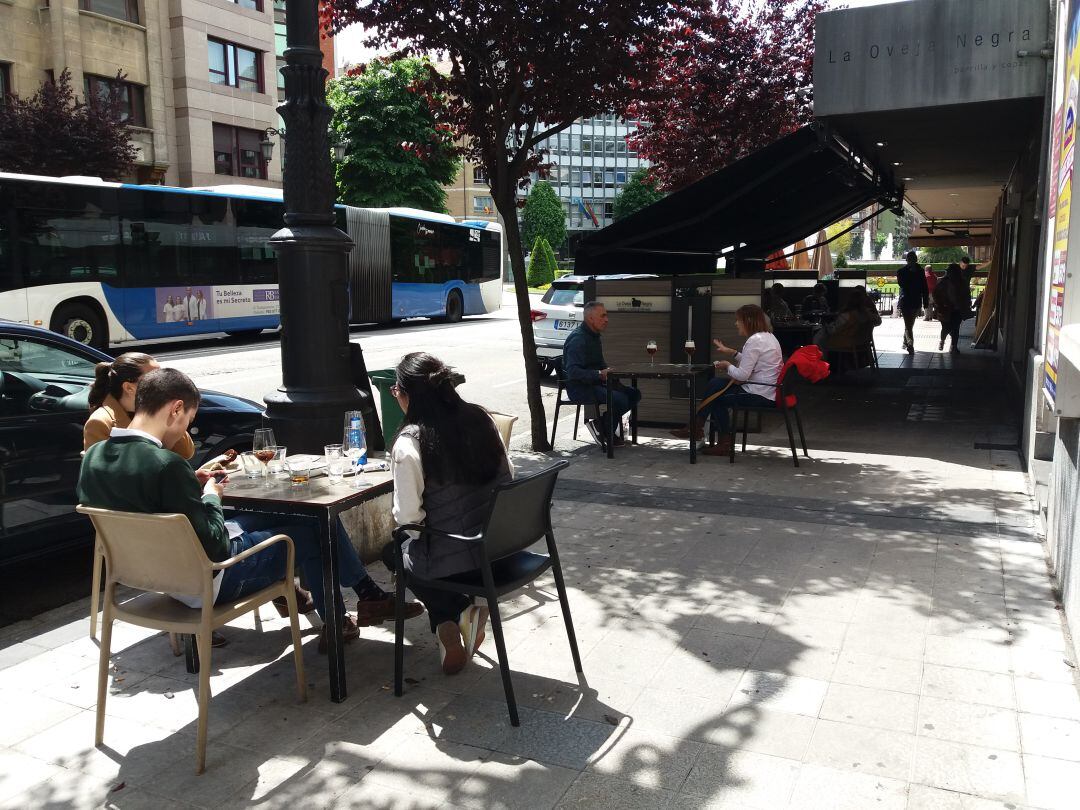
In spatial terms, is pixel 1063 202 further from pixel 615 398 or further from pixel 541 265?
pixel 541 265

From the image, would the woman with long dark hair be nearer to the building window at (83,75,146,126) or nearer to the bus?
the bus

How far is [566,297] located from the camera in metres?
15.3

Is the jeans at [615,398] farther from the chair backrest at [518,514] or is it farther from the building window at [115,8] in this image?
the building window at [115,8]

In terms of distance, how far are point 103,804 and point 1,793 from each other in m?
0.40

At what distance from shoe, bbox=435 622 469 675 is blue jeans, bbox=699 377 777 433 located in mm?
4791

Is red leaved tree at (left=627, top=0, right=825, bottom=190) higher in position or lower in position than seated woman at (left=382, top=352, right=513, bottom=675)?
higher

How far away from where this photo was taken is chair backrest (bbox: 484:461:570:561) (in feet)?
12.2

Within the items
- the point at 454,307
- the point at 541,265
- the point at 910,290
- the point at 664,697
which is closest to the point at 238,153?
the point at 454,307

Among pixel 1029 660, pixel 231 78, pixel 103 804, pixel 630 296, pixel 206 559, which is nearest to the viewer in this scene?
pixel 103 804

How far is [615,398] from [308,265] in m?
4.15

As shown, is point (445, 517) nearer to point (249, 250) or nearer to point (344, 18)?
point (344, 18)

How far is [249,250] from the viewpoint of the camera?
2139 cm

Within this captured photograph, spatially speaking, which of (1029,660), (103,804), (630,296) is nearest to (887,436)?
(630,296)

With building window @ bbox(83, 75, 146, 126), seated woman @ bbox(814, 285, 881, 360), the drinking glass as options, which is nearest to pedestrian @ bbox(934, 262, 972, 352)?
seated woman @ bbox(814, 285, 881, 360)
